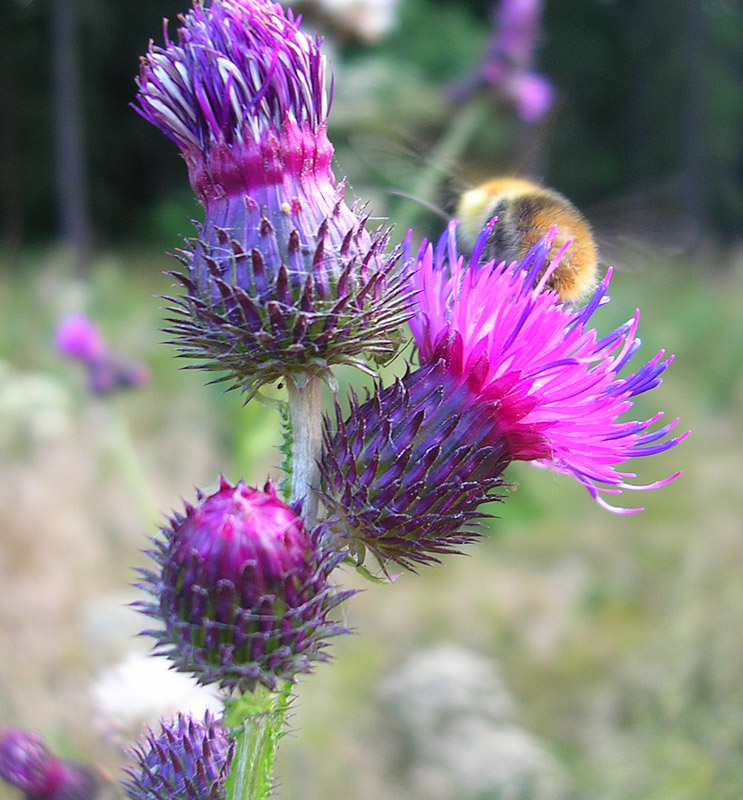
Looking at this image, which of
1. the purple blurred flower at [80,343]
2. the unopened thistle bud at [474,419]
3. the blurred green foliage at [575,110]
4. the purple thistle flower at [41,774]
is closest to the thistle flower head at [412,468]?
the unopened thistle bud at [474,419]

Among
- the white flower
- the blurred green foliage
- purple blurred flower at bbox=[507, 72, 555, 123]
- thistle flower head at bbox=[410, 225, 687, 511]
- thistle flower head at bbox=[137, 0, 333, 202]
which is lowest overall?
the white flower

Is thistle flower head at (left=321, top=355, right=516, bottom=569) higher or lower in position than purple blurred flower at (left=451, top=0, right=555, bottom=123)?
lower

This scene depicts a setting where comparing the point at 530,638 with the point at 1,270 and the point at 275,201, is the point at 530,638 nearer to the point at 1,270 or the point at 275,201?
the point at 275,201

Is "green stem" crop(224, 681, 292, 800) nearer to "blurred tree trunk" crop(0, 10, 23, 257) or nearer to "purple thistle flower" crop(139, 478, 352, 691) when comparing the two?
"purple thistle flower" crop(139, 478, 352, 691)

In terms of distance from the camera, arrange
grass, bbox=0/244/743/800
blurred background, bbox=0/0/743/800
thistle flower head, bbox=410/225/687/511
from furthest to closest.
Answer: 1. grass, bbox=0/244/743/800
2. blurred background, bbox=0/0/743/800
3. thistle flower head, bbox=410/225/687/511

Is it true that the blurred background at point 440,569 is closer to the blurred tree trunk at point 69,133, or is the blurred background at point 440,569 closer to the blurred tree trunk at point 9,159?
the blurred tree trunk at point 69,133

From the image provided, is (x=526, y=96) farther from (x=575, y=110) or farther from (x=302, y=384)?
Answer: (x=575, y=110)

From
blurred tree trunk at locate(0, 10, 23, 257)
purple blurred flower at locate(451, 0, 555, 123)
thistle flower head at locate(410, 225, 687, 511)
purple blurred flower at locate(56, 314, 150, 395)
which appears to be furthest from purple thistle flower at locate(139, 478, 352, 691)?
blurred tree trunk at locate(0, 10, 23, 257)
